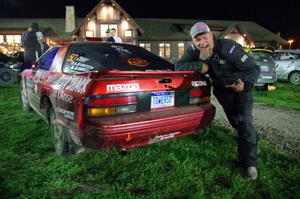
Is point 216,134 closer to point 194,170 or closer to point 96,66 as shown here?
point 194,170

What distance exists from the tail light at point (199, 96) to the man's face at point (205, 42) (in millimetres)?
634

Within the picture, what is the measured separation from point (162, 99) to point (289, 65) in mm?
11666

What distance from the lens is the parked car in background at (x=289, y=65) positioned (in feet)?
41.7

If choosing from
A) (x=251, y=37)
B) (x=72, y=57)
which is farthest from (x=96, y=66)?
(x=251, y=37)

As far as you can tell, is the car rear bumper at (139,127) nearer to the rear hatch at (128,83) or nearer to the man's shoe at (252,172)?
the rear hatch at (128,83)

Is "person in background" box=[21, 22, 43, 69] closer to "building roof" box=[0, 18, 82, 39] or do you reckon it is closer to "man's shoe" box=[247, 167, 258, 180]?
"man's shoe" box=[247, 167, 258, 180]

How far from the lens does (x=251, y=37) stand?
37.9 metres

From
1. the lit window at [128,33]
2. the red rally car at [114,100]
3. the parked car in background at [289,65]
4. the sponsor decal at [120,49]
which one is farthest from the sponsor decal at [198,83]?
the lit window at [128,33]

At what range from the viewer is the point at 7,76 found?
431 inches

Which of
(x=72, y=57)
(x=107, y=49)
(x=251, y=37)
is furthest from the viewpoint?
(x=251, y=37)

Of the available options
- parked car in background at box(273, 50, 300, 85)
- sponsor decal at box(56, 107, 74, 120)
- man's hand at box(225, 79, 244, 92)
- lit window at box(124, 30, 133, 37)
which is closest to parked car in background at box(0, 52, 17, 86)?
sponsor decal at box(56, 107, 74, 120)

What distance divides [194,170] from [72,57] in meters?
2.26

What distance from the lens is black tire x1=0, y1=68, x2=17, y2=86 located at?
10840 millimetres

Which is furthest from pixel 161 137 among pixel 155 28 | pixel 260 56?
pixel 155 28
